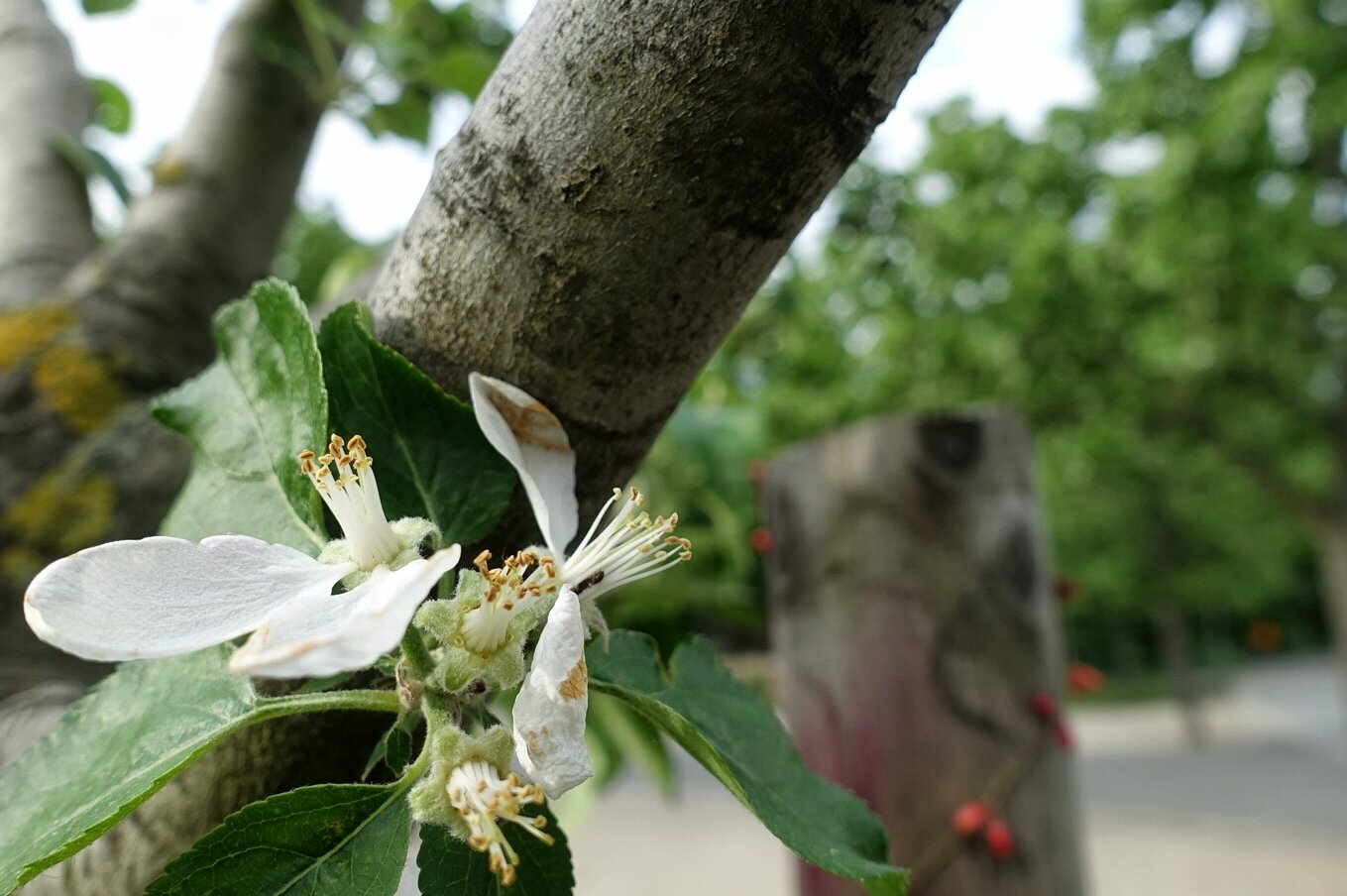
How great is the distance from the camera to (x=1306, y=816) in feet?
19.6

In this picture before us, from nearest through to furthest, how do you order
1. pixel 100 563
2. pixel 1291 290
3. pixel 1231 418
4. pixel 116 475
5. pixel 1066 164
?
pixel 100 563 < pixel 116 475 < pixel 1291 290 < pixel 1066 164 < pixel 1231 418

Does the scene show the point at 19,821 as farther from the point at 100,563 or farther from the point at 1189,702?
the point at 1189,702

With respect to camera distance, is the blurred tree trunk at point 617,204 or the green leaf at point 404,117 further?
the green leaf at point 404,117

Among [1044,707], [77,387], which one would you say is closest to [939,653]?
[1044,707]

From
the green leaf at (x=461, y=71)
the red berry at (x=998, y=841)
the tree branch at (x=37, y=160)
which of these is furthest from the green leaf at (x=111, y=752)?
the red berry at (x=998, y=841)

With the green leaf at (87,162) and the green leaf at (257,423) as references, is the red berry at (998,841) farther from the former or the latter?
the green leaf at (87,162)

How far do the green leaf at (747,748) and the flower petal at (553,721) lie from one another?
0.20 feet

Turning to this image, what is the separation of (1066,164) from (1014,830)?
6122mm

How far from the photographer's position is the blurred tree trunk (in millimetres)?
360

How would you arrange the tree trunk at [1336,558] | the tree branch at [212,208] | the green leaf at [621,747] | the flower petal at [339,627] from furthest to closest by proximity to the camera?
the tree trunk at [1336,558] → the green leaf at [621,747] → the tree branch at [212,208] → the flower petal at [339,627]

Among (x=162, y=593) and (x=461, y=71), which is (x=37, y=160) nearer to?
(x=461, y=71)

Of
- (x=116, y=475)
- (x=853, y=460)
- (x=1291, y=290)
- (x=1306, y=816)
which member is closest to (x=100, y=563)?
(x=116, y=475)

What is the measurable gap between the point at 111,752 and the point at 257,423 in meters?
0.16

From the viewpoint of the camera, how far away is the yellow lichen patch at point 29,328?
2.72ft
